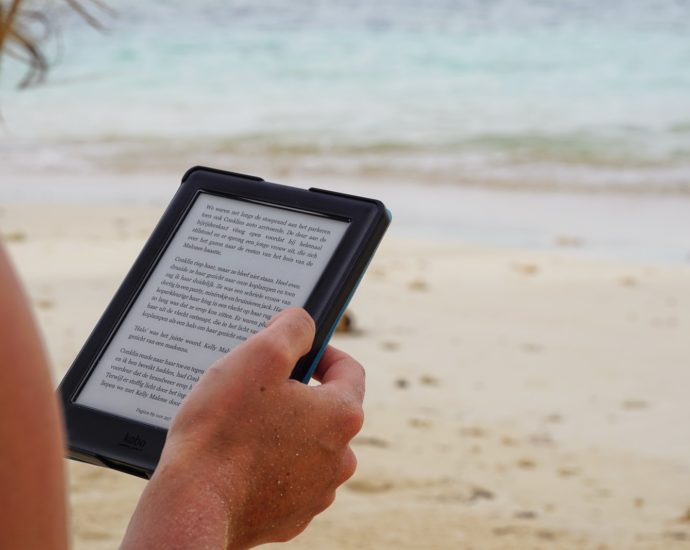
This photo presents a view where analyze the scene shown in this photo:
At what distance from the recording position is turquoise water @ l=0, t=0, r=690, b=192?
9781 mm

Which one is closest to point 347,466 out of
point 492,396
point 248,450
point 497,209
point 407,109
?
point 248,450

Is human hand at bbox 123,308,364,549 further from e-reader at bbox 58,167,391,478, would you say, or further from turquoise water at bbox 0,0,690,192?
turquoise water at bbox 0,0,690,192

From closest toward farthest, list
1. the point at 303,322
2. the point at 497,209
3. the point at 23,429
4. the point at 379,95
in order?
the point at 23,429 < the point at 303,322 < the point at 497,209 < the point at 379,95

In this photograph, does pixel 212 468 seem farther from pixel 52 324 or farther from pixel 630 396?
pixel 52 324

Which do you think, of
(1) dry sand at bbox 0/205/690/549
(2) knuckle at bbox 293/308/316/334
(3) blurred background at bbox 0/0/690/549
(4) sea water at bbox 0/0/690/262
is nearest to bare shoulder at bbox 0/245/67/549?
(2) knuckle at bbox 293/308/316/334

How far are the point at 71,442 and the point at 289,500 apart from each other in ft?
1.02

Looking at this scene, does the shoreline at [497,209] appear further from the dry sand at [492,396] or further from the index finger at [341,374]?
the index finger at [341,374]

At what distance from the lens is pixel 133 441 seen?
3.81 ft

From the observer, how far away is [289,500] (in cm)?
101

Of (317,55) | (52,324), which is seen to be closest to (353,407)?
(52,324)

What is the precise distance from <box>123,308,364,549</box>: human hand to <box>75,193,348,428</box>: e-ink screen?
0.19 metres

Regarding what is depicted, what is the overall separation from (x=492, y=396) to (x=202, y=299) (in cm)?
281

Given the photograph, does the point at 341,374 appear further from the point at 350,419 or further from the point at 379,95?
the point at 379,95

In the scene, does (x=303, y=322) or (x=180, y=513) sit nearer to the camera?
(x=180, y=513)
